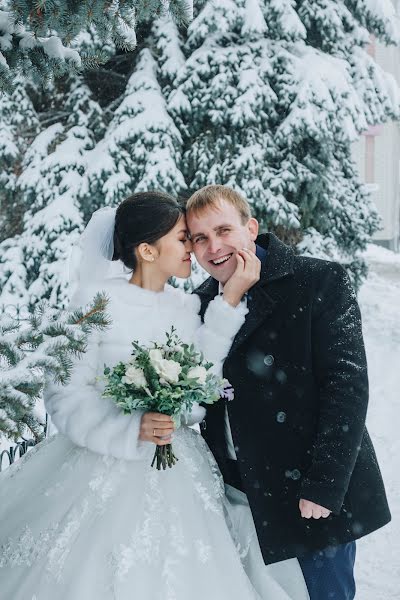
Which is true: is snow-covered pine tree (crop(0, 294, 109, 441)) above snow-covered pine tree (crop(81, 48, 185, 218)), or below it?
above

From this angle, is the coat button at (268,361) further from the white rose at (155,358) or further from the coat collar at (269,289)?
the white rose at (155,358)

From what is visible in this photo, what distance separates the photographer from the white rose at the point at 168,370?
2.45 metres

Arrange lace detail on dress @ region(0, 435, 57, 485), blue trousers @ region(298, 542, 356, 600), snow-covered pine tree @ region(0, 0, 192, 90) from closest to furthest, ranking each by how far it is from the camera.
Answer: snow-covered pine tree @ region(0, 0, 192, 90)
blue trousers @ region(298, 542, 356, 600)
lace detail on dress @ region(0, 435, 57, 485)

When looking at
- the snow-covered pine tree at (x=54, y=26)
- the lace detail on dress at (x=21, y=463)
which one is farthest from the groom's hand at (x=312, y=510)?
Answer: the snow-covered pine tree at (x=54, y=26)

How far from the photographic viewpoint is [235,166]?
905 cm

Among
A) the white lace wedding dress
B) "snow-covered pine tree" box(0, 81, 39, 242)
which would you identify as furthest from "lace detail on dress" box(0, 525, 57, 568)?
"snow-covered pine tree" box(0, 81, 39, 242)

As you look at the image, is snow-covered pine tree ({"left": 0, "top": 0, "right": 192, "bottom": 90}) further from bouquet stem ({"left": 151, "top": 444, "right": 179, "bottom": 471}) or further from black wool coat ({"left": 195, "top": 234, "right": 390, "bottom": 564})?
bouquet stem ({"left": 151, "top": 444, "right": 179, "bottom": 471})

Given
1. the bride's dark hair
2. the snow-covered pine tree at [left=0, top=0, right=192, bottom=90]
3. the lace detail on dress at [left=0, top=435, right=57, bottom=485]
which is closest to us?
the snow-covered pine tree at [left=0, top=0, right=192, bottom=90]

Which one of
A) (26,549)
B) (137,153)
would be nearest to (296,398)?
(26,549)

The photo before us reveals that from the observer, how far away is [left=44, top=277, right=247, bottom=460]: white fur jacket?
2.70 meters

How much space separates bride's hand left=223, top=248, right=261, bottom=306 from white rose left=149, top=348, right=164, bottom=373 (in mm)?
531

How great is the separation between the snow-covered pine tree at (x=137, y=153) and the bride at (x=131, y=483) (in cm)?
572

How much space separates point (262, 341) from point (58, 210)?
6.83 meters

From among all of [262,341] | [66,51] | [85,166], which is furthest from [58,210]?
[262,341]
